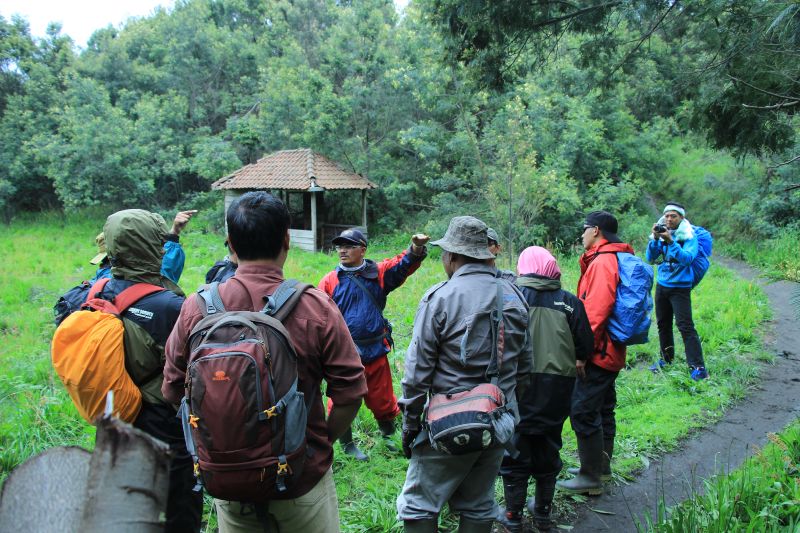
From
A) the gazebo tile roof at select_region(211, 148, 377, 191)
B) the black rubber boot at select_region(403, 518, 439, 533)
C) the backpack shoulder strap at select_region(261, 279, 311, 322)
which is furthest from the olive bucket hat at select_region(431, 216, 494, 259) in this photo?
the gazebo tile roof at select_region(211, 148, 377, 191)

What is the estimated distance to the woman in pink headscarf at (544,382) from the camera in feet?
10.6

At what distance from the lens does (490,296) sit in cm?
264

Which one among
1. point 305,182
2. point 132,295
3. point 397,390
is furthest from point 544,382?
point 305,182

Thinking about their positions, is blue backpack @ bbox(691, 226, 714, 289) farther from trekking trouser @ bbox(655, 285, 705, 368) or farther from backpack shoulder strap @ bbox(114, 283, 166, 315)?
backpack shoulder strap @ bbox(114, 283, 166, 315)

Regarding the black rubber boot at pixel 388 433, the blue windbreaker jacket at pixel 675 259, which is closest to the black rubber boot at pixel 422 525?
the black rubber boot at pixel 388 433

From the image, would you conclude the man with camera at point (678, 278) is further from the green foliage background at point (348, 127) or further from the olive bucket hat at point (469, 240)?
the green foliage background at point (348, 127)

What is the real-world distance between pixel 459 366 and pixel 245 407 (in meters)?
1.26

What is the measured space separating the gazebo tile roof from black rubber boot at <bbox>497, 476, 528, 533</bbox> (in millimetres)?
17078

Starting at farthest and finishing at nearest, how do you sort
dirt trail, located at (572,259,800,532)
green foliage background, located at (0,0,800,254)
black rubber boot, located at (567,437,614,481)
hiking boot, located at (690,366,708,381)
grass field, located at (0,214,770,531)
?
green foliage background, located at (0,0,800,254)
hiking boot, located at (690,366,708,381)
grass field, located at (0,214,770,531)
black rubber boot, located at (567,437,614,481)
dirt trail, located at (572,259,800,532)

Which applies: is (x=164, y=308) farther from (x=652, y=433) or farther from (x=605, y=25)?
(x=605, y=25)

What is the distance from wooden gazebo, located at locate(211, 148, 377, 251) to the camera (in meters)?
20.1

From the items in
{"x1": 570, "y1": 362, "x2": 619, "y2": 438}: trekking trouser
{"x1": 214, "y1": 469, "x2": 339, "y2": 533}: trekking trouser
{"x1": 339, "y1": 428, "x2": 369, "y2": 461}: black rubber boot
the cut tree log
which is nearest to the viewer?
the cut tree log

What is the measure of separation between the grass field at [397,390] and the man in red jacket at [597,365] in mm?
321

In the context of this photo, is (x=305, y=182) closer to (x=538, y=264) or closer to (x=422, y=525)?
(x=538, y=264)
